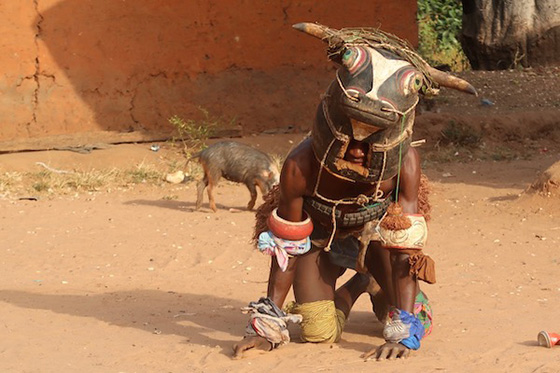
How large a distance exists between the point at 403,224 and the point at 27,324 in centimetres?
242

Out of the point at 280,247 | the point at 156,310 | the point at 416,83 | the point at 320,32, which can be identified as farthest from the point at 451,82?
the point at 156,310

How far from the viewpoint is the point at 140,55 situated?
12406 mm

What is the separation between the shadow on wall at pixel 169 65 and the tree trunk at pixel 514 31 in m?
4.90

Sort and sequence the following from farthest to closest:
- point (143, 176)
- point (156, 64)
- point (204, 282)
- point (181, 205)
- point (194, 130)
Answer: point (156, 64) < point (194, 130) < point (143, 176) < point (181, 205) < point (204, 282)

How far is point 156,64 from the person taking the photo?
41.0 feet

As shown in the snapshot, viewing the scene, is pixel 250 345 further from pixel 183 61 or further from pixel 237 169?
pixel 183 61

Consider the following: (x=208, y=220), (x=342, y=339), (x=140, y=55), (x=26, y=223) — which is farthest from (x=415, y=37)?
(x=342, y=339)

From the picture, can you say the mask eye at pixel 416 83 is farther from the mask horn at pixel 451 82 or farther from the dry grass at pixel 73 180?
the dry grass at pixel 73 180

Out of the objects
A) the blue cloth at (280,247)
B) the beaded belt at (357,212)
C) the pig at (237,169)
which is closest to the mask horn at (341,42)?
the beaded belt at (357,212)

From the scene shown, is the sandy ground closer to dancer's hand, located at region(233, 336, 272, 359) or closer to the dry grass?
dancer's hand, located at region(233, 336, 272, 359)

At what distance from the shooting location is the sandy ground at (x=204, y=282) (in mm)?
5223

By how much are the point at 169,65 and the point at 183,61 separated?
0.19 meters

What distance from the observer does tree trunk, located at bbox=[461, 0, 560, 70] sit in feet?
54.3

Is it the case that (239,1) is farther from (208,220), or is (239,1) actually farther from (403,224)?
(403,224)
